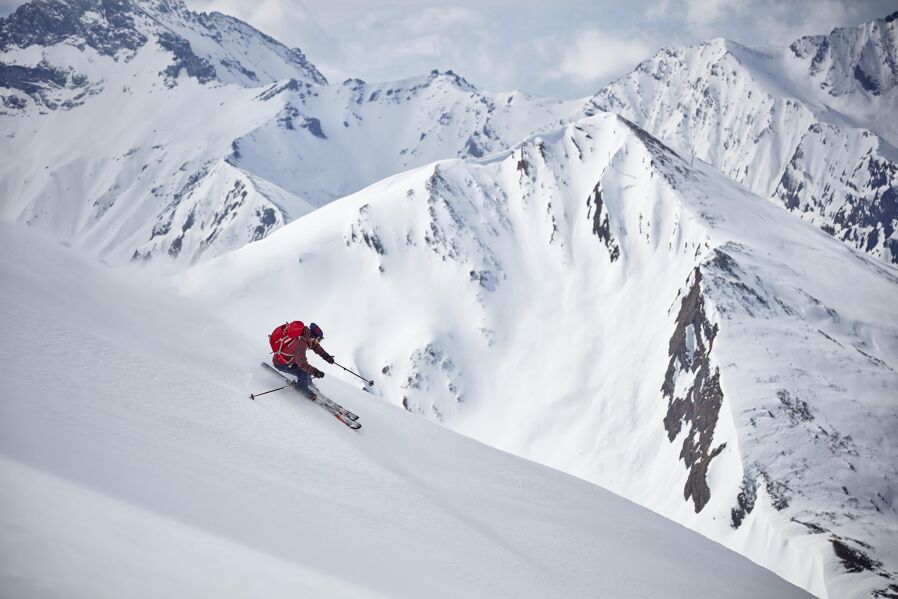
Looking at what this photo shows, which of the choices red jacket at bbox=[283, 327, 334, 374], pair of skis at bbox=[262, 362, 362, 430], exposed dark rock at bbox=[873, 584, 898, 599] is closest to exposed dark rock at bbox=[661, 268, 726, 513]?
exposed dark rock at bbox=[873, 584, 898, 599]

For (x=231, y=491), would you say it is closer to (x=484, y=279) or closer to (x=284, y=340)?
(x=284, y=340)

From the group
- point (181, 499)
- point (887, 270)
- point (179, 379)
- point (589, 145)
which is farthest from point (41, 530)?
point (589, 145)

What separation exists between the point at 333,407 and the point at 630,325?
113770mm

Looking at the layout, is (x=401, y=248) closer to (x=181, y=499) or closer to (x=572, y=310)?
(x=572, y=310)

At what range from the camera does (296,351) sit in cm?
1512

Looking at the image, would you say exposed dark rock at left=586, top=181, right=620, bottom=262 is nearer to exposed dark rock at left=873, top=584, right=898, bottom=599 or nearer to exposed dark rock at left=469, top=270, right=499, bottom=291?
exposed dark rock at left=469, top=270, right=499, bottom=291

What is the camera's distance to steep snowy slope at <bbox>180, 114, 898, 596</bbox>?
6762 centimetres

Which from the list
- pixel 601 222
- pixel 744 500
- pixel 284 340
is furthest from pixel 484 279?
pixel 284 340

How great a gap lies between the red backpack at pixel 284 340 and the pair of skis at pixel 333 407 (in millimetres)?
410

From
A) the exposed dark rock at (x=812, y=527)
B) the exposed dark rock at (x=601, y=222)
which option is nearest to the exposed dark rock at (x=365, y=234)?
the exposed dark rock at (x=601, y=222)

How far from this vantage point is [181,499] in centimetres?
730

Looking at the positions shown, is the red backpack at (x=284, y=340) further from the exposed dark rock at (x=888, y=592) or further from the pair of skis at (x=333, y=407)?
the exposed dark rock at (x=888, y=592)

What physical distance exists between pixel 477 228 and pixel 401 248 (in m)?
19.3

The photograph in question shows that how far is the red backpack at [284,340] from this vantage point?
49.8ft
